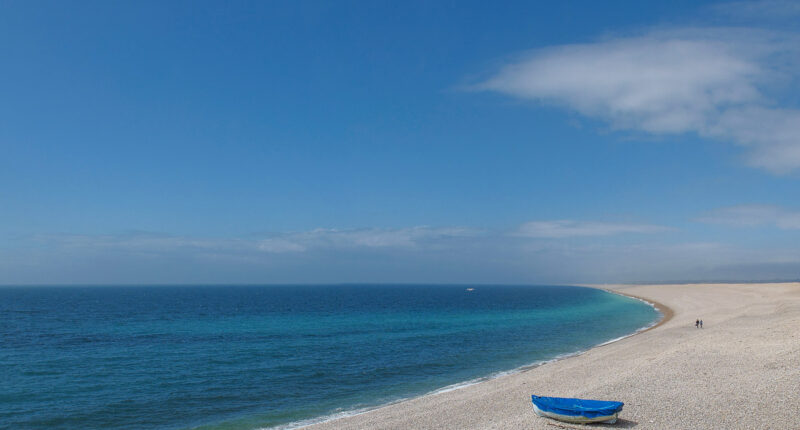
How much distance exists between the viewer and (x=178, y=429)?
21828mm

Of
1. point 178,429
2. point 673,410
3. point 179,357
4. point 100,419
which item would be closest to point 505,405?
point 673,410

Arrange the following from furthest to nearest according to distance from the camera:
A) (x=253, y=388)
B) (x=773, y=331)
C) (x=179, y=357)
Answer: (x=179, y=357), (x=773, y=331), (x=253, y=388)

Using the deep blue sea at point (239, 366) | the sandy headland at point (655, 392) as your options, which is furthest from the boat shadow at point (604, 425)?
the deep blue sea at point (239, 366)

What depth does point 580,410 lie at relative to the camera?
16859 millimetres

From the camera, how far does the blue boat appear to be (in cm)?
1666

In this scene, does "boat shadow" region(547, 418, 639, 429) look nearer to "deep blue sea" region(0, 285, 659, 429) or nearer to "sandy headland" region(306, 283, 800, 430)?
"sandy headland" region(306, 283, 800, 430)

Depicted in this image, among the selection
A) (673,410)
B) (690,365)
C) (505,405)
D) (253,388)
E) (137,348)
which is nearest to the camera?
(673,410)

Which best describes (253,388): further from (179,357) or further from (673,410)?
(673,410)

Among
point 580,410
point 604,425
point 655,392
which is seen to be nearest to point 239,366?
point 580,410

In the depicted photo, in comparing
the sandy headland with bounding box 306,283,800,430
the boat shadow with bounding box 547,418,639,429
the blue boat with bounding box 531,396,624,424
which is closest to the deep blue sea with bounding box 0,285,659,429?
the sandy headland with bounding box 306,283,800,430

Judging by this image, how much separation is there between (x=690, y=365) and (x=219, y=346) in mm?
37464

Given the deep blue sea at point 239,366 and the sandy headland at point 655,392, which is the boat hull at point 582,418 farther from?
the deep blue sea at point 239,366

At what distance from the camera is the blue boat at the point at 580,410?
54.6ft

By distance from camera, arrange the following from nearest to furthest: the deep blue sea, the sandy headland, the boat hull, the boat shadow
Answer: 1. the boat shadow
2. the boat hull
3. the sandy headland
4. the deep blue sea
